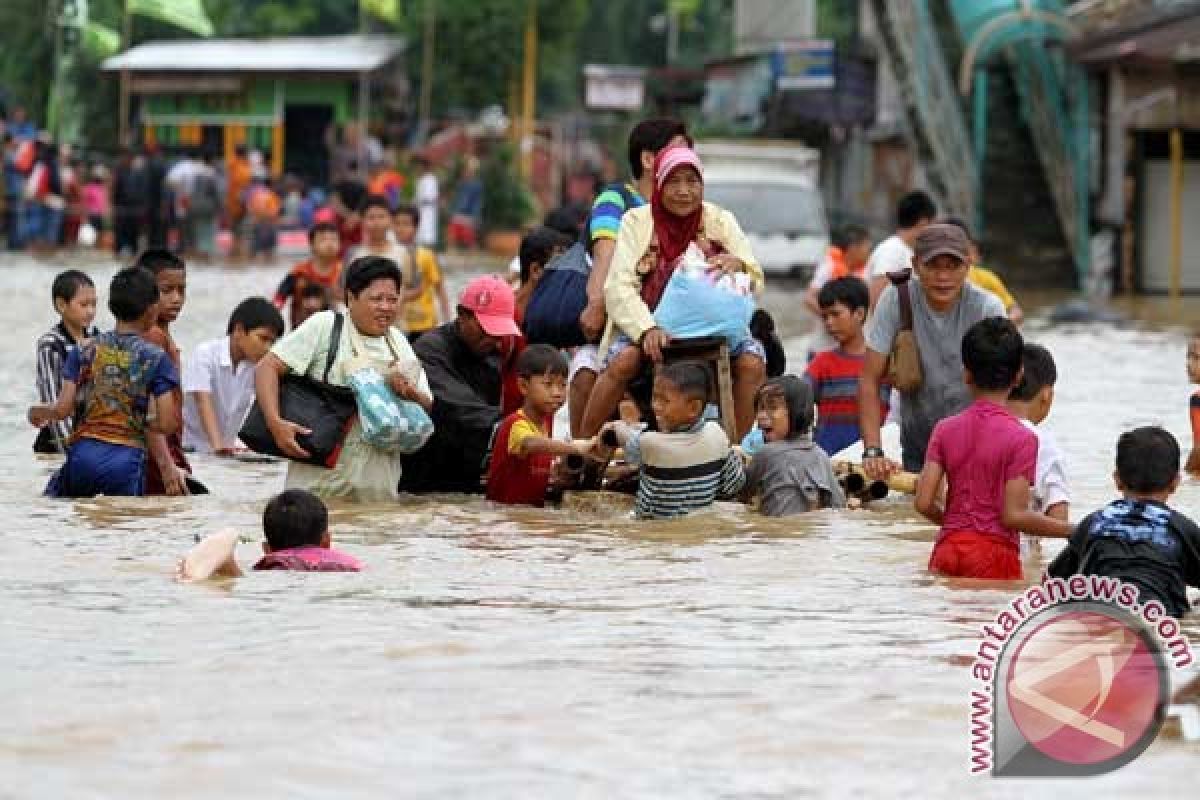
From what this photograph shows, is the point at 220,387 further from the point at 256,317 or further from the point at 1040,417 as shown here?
the point at 1040,417

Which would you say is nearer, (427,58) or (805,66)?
(805,66)

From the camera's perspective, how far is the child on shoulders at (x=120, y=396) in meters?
10.7

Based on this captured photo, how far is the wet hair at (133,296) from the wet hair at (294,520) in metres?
2.18

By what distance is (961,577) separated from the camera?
8789mm

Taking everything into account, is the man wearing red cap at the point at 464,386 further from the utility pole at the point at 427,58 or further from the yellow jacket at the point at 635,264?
the utility pole at the point at 427,58

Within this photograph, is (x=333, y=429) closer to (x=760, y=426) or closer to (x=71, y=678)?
(x=760, y=426)

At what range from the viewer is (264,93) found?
4812 cm

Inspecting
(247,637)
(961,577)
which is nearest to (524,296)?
(961,577)

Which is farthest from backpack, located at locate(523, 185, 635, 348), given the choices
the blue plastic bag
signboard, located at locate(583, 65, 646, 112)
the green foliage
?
signboard, located at locate(583, 65, 646, 112)

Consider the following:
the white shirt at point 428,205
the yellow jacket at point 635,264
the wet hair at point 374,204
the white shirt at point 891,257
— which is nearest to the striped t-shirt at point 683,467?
the yellow jacket at point 635,264

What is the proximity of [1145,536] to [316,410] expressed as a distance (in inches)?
168

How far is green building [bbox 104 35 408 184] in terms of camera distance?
47.2 metres

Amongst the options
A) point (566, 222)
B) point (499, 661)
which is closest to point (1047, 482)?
point (499, 661)

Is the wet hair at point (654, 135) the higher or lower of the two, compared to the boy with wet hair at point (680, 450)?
higher
